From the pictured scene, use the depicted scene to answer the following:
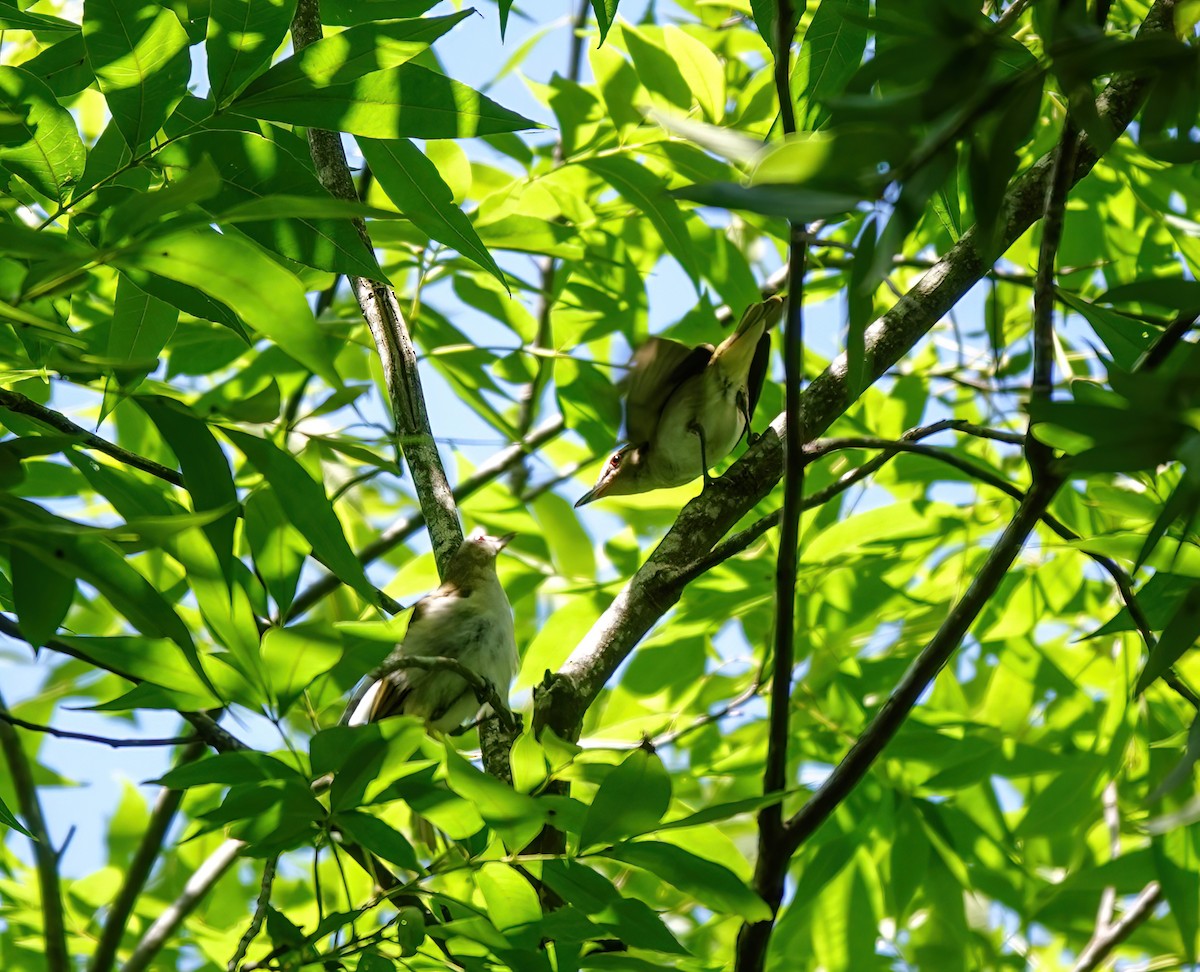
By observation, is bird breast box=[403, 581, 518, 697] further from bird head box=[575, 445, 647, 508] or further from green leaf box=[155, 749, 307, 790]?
green leaf box=[155, 749, 307, 790]

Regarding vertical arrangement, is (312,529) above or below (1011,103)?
above

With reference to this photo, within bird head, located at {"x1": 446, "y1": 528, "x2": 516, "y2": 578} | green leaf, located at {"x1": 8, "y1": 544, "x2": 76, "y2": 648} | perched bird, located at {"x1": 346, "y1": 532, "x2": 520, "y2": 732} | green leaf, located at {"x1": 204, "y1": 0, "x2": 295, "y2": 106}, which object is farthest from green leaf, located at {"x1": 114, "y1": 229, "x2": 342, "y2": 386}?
perched bird, located at {"x1": 346, "y1": 532, "x2": 520, "y2": 732}

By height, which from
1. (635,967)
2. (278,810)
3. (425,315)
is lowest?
(635,967)

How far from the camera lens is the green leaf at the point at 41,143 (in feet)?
4.10

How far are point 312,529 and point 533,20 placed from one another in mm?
2198

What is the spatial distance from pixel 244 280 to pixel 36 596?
342 mm

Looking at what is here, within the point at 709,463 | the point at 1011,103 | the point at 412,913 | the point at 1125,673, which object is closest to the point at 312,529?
the point at 412,913

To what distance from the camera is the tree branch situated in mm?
1795

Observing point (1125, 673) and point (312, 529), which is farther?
point (1125, 673)

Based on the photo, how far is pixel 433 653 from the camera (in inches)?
106

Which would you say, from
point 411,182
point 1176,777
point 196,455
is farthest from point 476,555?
point 1176,777

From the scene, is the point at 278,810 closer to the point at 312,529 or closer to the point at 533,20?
the point at 312,529

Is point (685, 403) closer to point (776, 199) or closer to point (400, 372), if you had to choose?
point (400, 372)

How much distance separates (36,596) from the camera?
1.05m
